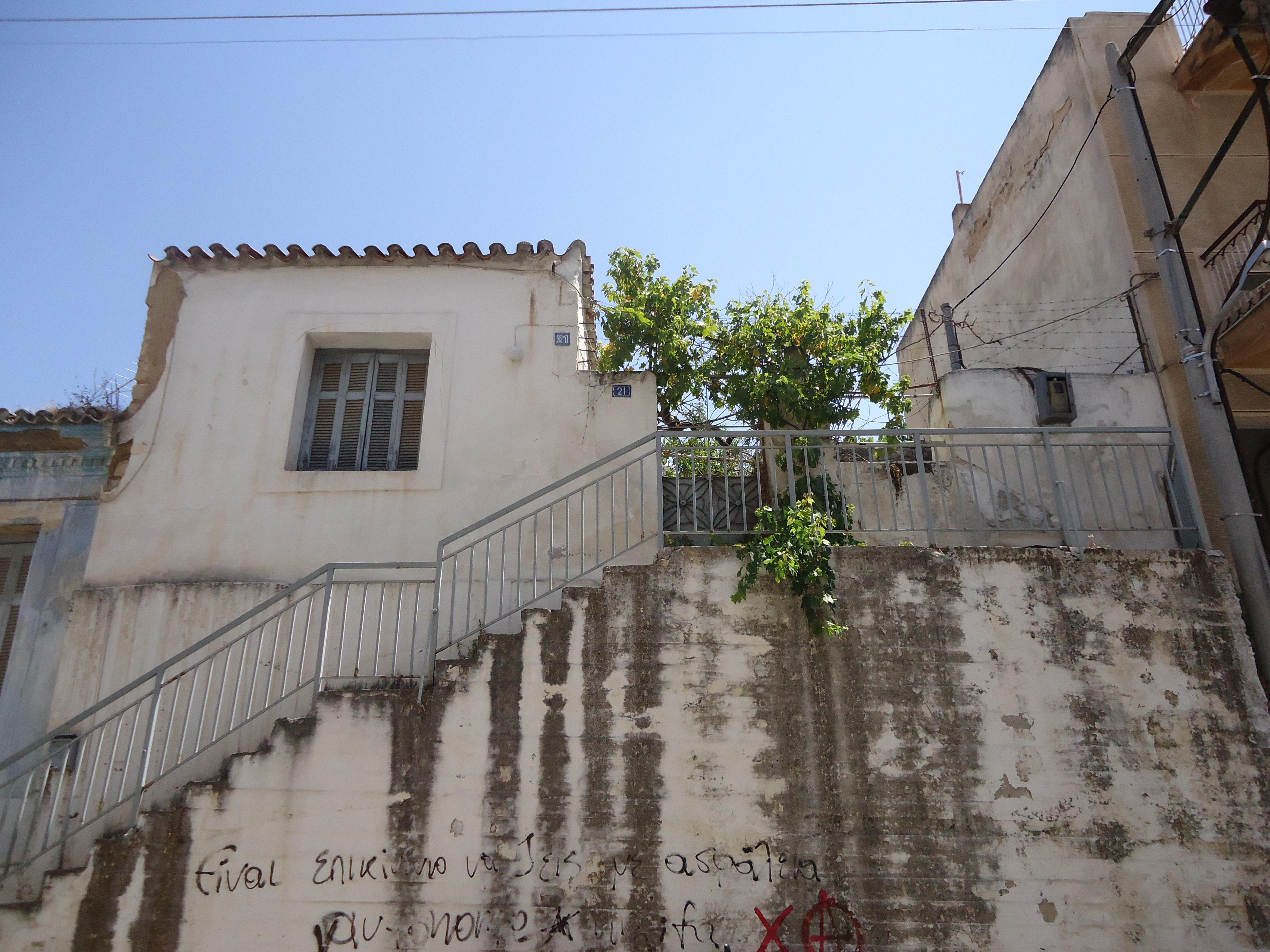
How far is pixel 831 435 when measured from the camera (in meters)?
6.27

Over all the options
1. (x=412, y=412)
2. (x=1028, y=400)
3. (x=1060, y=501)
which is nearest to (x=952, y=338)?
(x=1028, y=400)

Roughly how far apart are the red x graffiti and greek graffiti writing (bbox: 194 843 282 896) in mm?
3220

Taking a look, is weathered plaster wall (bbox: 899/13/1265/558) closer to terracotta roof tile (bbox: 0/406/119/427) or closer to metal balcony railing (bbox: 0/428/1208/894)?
metal balcony railing (bbox: 0/428/1208/894)

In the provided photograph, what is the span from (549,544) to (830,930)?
3.54m

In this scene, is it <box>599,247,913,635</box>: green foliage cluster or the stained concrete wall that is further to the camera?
<box>599,247,913,635</box>: green foliage cluster

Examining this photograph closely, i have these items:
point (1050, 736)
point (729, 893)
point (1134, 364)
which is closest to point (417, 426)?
→ point (729, 893)

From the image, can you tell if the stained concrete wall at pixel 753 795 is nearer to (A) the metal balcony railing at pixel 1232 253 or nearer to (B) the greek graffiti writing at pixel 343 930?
(B) the greek graffiti writing at pixel 343 930

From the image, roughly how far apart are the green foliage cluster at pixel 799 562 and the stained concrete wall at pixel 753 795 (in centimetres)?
14

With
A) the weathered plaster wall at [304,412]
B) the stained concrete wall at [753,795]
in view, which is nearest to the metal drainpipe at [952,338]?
the weathered plaster wall at [304,412]

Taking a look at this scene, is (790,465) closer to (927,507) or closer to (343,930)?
(927,507)

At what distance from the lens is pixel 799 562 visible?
18.5ft

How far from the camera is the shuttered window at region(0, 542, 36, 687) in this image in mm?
7621

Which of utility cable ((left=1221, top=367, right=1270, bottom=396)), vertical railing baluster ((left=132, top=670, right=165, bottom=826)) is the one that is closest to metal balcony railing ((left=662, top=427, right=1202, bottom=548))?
utility cable ((left=1221, top=367, right=1270, bottom=396))

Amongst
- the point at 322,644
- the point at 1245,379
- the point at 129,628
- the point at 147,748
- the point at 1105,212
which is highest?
the point at 1105,212
